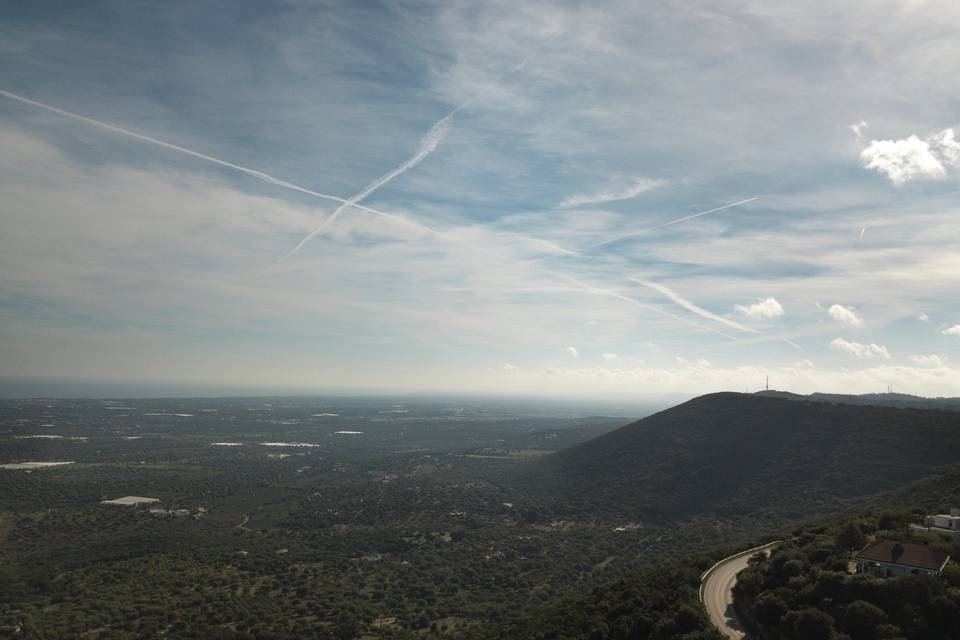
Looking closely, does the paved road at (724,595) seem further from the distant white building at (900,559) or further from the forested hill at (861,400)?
the forested hill at (861,400)

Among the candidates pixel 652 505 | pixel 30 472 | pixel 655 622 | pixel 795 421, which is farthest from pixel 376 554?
pixel 30 472

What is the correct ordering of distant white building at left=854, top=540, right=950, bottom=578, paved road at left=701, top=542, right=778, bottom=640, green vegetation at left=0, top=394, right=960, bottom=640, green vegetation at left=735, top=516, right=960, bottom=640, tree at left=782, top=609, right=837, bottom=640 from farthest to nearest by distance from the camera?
green vegetation at left=0, top=394, right=960, bottom=640, paved road at left=701, top=542, right=778, bottom=640, distant white building at left=854, top=540, right=950, bottom=578, tree at left=782, top=609, right=837, bottom=640, green vegetation at left=735, top=516, right=960, bottom=640

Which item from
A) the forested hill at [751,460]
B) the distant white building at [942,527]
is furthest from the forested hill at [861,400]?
the distant white building at [942,527]

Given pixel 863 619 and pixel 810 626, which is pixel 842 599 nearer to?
pixel 863 619

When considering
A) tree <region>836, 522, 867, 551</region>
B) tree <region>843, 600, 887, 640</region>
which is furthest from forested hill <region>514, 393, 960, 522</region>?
tree <region>843, 600, 887, 640</region>

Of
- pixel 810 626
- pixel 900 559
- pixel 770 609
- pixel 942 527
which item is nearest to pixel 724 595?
pixel 770 609

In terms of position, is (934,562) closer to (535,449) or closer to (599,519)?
(599,519)

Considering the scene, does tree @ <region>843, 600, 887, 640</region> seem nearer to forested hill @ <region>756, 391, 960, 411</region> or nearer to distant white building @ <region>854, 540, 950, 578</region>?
distant white building @ <region>854, 540, 950, 578</region>
